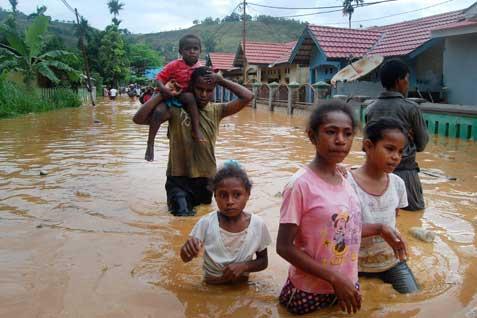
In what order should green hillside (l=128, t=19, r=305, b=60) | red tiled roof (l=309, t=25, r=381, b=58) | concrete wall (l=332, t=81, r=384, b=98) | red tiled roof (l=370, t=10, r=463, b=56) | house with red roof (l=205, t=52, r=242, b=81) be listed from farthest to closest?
green hillside (l=128, t=19, r=305, b=60) → house with red roof (l=205, t=52, r=242, b=81) → red tiled roof (l=309, t=25, r=381, b=58) → concrete wall (l=332, t=81, r=384, b=98) → red tiled roof (l=370, t=10, r=463, b=56)

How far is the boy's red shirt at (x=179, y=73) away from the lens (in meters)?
4.75

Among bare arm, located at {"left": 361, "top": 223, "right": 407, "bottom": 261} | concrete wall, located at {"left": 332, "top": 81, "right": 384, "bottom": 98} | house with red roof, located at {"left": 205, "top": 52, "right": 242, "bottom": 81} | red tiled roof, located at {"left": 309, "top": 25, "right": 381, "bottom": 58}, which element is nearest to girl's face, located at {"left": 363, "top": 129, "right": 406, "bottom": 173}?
bare arm, located at {"left": 361, "top": 223, "right": 407, "bottom": 261}

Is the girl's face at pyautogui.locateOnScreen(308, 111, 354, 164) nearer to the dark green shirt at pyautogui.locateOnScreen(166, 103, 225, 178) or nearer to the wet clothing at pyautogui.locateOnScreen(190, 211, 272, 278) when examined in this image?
the wet clothing at pyautogui.locateOnScreen(190, 211, 272, 278)

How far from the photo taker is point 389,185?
3.09 metres

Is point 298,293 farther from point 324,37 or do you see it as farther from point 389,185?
point 324,37

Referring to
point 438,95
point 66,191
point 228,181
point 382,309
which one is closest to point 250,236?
point 228,181

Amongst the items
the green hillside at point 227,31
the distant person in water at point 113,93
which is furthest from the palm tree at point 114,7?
the distant person in water at point 113,93

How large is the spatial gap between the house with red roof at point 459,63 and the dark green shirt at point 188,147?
388 inches

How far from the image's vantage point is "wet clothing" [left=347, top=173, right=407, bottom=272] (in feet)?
9.80

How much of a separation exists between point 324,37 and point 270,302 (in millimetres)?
17897

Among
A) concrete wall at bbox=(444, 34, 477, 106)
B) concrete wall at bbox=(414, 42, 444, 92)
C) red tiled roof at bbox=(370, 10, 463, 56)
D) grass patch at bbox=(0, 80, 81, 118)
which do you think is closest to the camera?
concrete wall at bbox=(444, 34, 477, 106)

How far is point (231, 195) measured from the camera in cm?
299

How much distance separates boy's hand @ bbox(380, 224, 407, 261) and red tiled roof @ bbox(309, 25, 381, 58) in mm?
16785

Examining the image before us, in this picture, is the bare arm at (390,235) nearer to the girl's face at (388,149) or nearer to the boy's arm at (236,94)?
the girl's face at (388,149)
